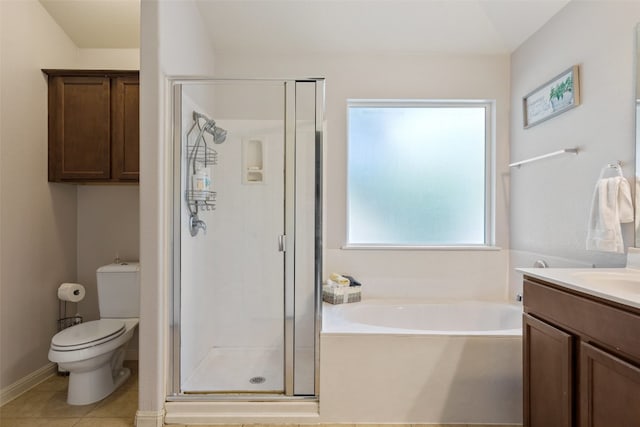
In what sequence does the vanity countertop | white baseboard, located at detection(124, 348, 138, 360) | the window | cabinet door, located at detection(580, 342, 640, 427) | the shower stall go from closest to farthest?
cabinet door, located at detection(580, 342, 640, 427)
the vanity countertop
the shower stall
white baseboard, located at detection(124, 348, 138, 360)
the window

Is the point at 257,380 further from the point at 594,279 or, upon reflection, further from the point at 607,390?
the point at 594,279

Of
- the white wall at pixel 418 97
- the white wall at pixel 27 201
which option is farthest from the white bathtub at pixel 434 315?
the white wall at pixel 27 201

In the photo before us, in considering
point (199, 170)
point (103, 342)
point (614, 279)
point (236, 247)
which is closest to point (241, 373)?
point (236, 247)

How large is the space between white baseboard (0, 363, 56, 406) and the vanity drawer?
9.92ft

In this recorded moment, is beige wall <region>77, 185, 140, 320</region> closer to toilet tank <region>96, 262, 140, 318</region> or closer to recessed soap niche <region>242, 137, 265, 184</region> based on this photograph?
toilet tank <region>96, 262, 140, 318</region>

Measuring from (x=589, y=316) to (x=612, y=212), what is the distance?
0.80m

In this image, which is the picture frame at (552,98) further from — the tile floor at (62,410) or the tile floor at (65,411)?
the tile floor at (62,410)

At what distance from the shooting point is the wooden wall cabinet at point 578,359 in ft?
3.86

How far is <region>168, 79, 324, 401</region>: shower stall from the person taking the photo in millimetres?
2178

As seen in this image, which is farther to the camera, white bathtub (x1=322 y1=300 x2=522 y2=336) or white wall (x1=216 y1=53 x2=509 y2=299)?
white wall (x1=216 y1=53 x2=509 y2=299)

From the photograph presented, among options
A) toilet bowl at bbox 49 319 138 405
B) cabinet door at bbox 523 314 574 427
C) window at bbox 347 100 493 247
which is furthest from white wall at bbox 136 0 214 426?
cabinet door at bbox 523 314 574 427

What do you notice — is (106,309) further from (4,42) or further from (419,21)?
(419,21)

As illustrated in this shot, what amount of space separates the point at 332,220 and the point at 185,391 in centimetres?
156

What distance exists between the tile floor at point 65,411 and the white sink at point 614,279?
3.40 feet
